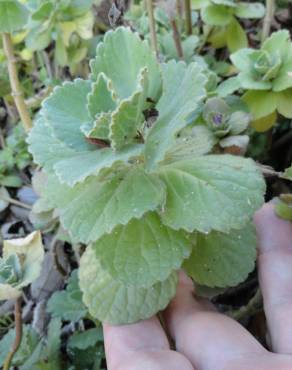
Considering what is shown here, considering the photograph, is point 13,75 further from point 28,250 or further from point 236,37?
point 236,37

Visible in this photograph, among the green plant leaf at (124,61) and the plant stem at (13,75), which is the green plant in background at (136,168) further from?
the plant stem at (13,75)

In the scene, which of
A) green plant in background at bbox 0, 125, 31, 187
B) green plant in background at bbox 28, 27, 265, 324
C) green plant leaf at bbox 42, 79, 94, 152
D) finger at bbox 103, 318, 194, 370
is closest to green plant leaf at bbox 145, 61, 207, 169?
green plant in background at bbox 28, 27, 265, 324

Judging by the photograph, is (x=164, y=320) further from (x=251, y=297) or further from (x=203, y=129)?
(x=203, y=129)

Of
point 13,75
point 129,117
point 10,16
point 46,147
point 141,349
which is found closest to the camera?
point 129,117

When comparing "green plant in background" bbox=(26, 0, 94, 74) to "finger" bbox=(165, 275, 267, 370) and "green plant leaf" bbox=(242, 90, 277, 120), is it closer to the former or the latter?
"green plant leaf" bbox=(242, 90, 277, 120)

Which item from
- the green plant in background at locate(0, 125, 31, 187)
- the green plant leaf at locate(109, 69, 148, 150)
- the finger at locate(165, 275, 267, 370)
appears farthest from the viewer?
the green plant in background at locate(0, 125, 31, 187)

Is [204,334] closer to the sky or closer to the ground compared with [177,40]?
closer to the ground

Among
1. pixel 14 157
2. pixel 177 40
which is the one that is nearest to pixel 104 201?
pixel 177 40
